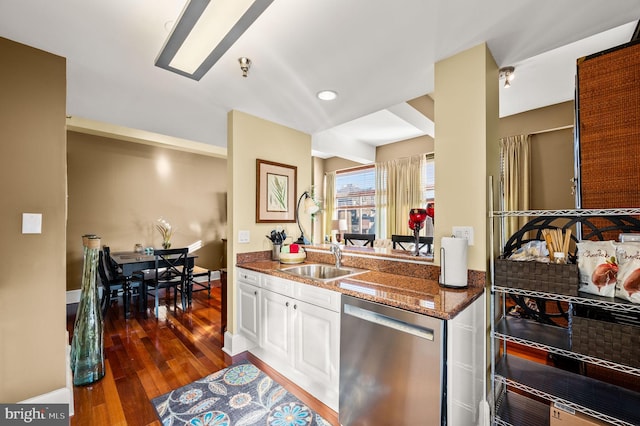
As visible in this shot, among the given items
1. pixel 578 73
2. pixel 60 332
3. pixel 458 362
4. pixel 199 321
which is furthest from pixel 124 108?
pixel 578 73

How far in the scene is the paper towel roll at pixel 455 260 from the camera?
1.60 m

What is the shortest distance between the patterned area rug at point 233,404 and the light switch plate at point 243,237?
1149mm

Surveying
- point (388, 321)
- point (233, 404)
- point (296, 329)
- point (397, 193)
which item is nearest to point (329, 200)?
point (397, 193)

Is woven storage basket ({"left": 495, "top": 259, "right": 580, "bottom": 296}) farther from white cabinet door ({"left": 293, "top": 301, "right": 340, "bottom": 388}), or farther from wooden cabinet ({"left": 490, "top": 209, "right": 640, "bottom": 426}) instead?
white cabinet door ({"left": 293, "top": 301, "right": 340, "bottom": 388})

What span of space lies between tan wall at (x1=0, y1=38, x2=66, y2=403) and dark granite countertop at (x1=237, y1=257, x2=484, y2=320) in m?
1.42

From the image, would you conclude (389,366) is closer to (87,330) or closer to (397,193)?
(87,330)

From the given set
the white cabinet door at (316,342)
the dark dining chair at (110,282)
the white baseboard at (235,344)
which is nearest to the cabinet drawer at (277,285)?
the white cabinet door at (316,342)

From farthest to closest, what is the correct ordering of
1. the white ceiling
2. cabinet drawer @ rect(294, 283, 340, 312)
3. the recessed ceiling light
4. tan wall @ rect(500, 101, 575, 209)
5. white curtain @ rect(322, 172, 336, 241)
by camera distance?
white curtain @ rect(322, 172, 336, 241), tan wall @ rect(500, 101, 575, 209), the recessed ceiling light, cabinet drawer @ rect(294, 283, 340, 312), the white ceiling

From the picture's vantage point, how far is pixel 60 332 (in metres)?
1.76

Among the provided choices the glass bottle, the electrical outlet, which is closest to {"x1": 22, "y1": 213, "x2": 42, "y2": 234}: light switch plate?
the glass bottle

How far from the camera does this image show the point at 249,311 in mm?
2449

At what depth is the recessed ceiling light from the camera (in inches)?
91.1

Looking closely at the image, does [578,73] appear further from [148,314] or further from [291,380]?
[148,314]

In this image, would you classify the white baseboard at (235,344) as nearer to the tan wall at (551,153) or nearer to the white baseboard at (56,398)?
the white baseboard at (56,398)
